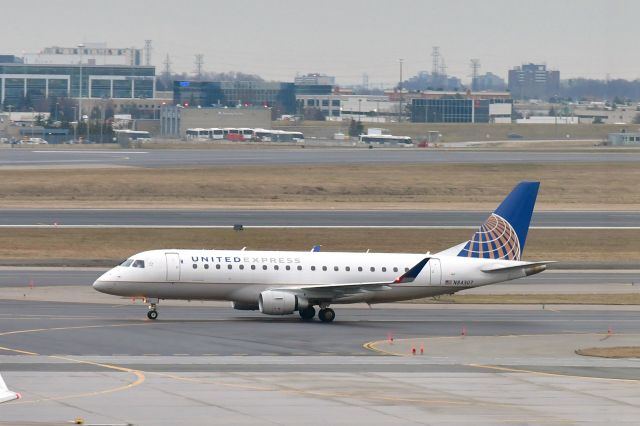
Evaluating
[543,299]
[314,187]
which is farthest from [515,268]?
[314,187]

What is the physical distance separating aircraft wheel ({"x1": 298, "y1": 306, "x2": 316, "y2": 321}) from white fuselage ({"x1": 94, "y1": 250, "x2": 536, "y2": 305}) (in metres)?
1.02

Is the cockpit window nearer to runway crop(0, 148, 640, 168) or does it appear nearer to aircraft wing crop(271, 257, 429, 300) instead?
aircraft wing crop(271, 257, 429, 300)

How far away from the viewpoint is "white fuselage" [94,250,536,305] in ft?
187

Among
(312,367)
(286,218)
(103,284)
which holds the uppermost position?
(103,284)

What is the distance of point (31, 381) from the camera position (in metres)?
39.9

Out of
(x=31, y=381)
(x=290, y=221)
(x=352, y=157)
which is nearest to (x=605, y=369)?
(x=31, y=381)

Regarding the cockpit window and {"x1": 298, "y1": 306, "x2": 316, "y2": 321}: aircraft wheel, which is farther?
{"x1": 298, "y1": 306, "x2": 316, "y2": 321}: aircraft wheel

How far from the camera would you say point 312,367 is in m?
44.5

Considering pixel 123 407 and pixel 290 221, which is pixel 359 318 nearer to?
pixel 123 407

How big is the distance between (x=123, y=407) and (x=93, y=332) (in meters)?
16.0

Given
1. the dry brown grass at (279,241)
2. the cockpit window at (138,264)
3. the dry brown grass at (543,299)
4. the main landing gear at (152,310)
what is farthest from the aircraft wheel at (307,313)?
the dry brown grass at (279,241)

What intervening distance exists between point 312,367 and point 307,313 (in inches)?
562

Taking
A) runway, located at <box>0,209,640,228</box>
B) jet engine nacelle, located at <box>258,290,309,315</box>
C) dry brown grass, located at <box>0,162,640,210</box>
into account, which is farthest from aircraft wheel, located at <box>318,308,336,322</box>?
dry brown grass, located at <box>0,162,640,210</box>

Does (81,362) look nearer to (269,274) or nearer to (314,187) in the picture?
(269,274)
